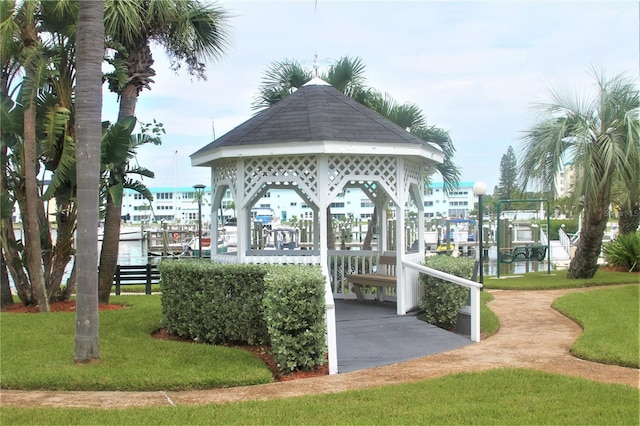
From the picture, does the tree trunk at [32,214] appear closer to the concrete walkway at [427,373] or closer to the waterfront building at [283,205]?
the concrete walkway at [427,373]

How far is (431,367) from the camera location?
8727mm

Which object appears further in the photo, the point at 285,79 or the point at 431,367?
the point at 285,79

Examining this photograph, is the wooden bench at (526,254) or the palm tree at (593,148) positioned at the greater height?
the palm tree at (593,148)

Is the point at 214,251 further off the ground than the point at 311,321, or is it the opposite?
the point at 214,251

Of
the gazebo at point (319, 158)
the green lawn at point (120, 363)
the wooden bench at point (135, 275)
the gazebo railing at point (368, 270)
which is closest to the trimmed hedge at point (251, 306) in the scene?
the green lawn at point (120, 363)

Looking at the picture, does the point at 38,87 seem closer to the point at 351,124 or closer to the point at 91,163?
the point at 91,163

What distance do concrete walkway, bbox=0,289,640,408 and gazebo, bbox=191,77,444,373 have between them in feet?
7.01

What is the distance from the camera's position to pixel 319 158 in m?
11.1

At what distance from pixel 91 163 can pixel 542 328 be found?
8.31 metres

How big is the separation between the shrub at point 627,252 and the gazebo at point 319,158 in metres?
12.8

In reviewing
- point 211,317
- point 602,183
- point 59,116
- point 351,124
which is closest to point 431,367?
point 211,317

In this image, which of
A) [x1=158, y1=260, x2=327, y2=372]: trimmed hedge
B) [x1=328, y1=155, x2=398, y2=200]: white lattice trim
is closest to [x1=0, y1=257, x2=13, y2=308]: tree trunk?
[x1=158, y1=260, x2=327, y2=372]: trimmed hedge

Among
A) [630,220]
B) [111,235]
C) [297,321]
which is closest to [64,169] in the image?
[111,235]

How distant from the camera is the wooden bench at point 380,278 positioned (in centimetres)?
1260
